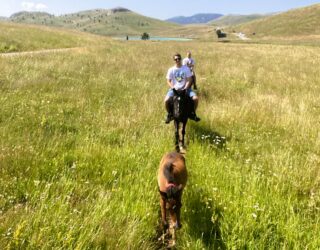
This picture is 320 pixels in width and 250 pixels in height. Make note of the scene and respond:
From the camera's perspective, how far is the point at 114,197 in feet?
15.6

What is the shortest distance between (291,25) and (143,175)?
5071 inches

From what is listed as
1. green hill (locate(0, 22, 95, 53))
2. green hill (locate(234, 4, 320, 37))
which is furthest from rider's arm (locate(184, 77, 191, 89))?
green hill (locate(234, 4, 320, 37))

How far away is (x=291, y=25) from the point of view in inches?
4779

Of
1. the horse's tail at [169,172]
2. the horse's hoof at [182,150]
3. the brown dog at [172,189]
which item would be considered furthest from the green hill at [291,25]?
the horse's tail at [169,172]

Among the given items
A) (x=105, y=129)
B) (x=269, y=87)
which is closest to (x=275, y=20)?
(x=269, y=87)

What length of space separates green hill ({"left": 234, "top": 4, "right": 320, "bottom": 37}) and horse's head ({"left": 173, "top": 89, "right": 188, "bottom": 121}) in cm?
10954

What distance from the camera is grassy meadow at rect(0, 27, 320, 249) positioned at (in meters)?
3.96

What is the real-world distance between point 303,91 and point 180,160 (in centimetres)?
1234

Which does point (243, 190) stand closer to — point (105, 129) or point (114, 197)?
point (114, 197)

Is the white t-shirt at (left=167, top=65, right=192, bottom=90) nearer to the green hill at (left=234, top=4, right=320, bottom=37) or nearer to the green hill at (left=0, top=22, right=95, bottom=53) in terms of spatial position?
the green hill at (left=0, top=22, right=95, bottom=53)

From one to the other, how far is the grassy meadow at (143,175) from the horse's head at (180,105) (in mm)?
473

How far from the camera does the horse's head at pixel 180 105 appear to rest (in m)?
8.92

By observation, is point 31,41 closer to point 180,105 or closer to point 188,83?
point 188,83

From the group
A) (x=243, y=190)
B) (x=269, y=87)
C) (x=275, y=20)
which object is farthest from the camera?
(x=275, y=20)
